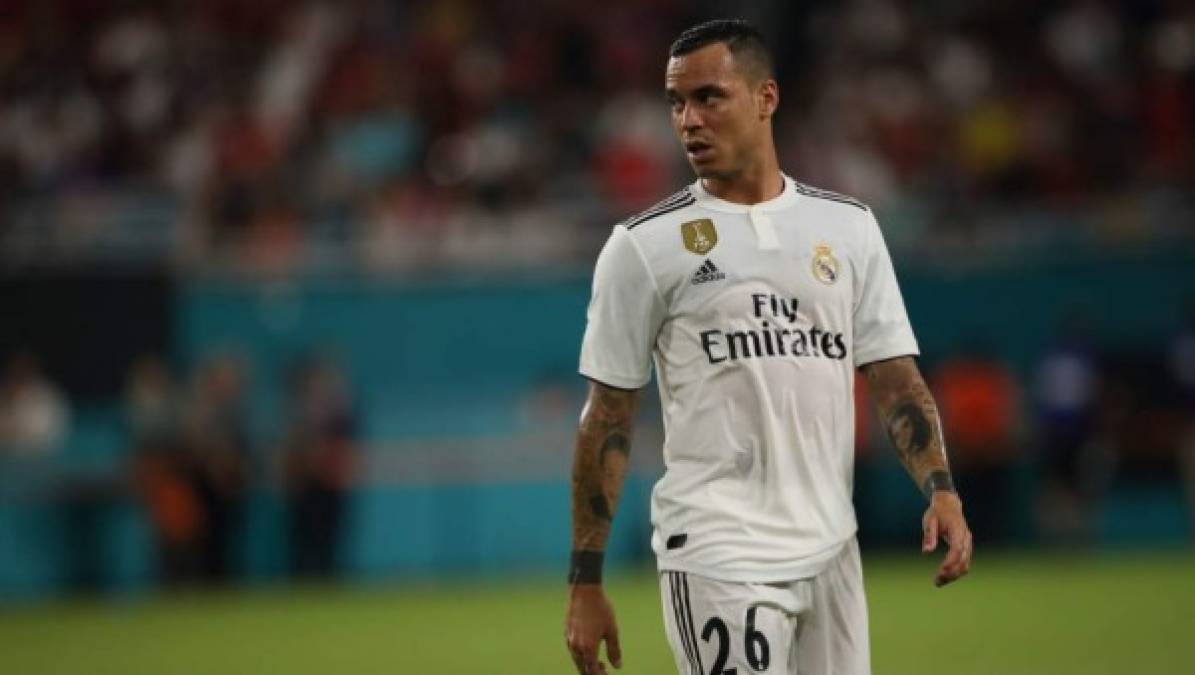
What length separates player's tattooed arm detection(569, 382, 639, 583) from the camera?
19.3 feet

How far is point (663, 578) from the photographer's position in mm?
5867

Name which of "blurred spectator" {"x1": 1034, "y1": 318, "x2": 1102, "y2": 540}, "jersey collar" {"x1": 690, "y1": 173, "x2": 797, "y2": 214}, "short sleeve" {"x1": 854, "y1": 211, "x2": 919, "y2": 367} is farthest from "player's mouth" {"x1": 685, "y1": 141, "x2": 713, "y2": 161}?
"blurred spectator" {"x1": 1034, "y1": 318, "x2": 1102, "y2": 540}

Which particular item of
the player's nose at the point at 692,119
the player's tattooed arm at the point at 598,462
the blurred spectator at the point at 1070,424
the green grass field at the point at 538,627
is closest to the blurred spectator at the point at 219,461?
the green grass field at the point at 538,627

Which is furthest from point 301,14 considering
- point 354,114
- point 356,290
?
point 356,290

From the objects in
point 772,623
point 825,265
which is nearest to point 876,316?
point 825,265

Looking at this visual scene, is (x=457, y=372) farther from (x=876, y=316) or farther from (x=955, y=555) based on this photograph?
(x=955, y=555)

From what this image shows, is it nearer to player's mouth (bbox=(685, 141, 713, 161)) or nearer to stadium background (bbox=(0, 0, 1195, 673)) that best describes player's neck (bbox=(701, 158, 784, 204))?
player's mouth (bbox=(685, 141, 713, 161))

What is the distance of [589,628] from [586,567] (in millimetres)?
193

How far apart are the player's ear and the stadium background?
40.0 ft

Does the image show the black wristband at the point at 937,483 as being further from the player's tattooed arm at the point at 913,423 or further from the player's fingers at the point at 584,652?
the player's fingers at the point at 584,652

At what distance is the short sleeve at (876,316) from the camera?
5.95m

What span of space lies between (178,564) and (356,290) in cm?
313

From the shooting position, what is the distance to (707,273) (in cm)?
577

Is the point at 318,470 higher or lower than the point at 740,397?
lower
